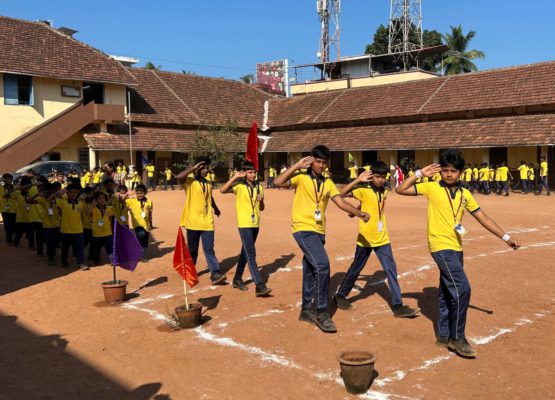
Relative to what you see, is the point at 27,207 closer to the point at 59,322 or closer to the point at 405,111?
the point at 59,322

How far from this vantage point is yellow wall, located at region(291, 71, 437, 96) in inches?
1617

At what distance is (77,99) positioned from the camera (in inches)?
1203

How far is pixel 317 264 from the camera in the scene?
5.64 m

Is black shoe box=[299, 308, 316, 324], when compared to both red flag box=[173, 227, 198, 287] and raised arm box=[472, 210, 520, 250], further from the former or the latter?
raised arm box=[472, 210, 520, 250]

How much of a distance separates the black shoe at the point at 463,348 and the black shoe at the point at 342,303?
1.67 metres

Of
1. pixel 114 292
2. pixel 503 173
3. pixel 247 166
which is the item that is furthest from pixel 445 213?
pixel 503 173

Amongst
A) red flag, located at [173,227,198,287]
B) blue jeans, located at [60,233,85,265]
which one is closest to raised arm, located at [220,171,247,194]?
red flag, located at [173,227,198,287]

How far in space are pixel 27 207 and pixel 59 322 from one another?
626 centimetres

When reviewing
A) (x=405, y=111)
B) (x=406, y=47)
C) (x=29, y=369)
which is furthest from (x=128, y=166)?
(x=29, y=369)

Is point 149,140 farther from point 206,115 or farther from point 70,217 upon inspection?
point 70,217

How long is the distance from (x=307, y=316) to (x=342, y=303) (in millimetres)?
705

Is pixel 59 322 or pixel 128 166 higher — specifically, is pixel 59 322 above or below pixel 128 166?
below

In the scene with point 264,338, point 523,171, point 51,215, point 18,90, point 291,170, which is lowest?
point 264,338

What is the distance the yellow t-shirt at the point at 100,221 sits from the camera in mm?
9656
